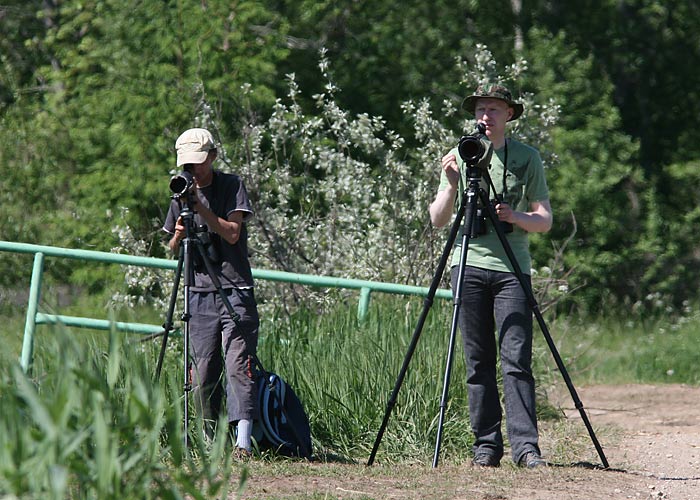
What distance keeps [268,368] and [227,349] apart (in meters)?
0.83

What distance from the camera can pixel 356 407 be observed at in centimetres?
651

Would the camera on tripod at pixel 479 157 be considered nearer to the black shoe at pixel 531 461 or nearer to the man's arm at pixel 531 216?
the man's arm at pixel 531 216

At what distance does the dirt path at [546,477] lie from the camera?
496 centimetres

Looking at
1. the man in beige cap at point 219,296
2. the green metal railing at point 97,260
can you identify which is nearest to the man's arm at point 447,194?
the man in beige cap at point 219,296

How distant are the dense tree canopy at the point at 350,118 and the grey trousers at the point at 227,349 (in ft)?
10.7

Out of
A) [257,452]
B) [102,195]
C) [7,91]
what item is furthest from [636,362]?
[7,91]

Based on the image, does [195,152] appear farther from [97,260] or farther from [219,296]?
[97,260]

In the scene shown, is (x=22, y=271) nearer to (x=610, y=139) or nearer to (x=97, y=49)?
(x=97, y=49)

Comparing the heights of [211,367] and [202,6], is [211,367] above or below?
below

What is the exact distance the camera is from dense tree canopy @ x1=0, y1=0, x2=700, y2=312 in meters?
9.55

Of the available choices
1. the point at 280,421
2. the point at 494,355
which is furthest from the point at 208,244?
the point at 494,355

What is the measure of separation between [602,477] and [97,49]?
10948 mm

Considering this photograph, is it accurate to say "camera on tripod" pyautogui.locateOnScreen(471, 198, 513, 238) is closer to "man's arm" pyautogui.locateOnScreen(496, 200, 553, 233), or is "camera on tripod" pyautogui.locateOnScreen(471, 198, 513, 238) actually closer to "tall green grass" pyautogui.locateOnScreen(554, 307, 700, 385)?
"man's arm" pyautogui.locateOnScreen(496, 200, 553, 233)

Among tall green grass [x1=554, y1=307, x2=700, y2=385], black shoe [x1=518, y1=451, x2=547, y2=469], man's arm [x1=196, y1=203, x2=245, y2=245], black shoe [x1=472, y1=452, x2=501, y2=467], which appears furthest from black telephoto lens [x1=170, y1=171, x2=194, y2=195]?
tall green grass [x1=554, y1=307, x2=700, y2=385]
